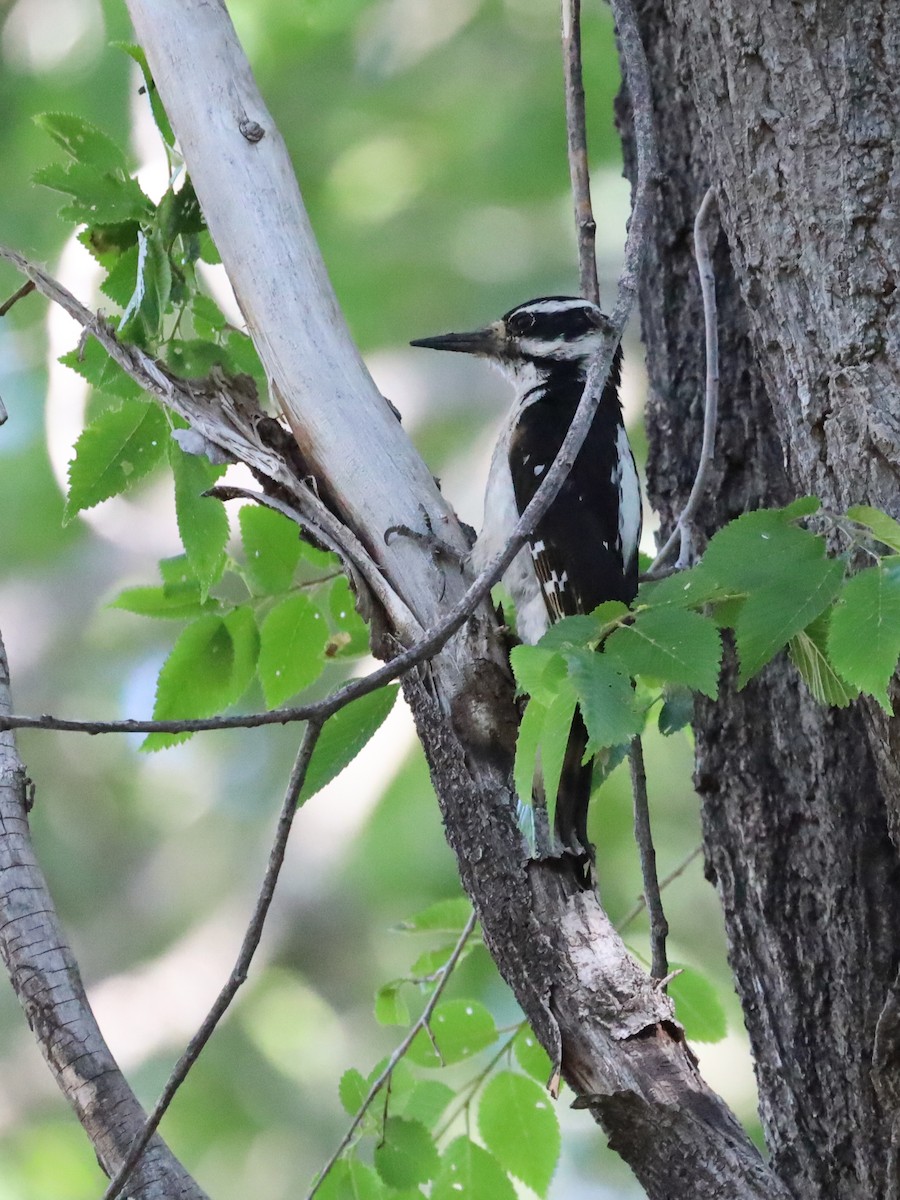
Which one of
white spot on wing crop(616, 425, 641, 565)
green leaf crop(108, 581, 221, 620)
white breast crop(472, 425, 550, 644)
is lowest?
green leaf crop(108, 581, 221, 620)

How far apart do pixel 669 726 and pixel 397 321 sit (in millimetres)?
4817

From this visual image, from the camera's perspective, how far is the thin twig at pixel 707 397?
1862 mm

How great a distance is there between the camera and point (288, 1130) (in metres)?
5.44

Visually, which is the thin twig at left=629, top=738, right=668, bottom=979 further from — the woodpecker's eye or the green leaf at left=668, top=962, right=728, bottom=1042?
the woodpecker's eye

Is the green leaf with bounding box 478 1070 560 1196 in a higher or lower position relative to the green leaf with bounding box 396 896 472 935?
lower

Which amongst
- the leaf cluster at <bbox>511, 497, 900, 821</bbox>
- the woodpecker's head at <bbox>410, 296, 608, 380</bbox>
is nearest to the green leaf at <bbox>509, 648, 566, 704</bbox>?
the leaf cluster at <bbox>511, 497, 900, 821</bbox>

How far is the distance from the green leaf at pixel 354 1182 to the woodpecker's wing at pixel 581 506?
0.94m

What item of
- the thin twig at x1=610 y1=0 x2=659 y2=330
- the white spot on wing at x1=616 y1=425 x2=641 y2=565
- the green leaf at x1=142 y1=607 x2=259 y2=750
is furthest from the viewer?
the white spot on wing at x1=616 y1=425 x2=641 y2=565

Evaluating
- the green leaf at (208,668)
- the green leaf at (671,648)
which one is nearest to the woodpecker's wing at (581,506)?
the green leaf at (208,668)

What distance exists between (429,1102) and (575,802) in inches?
23.1

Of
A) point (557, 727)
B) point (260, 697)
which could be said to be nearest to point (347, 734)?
point (557, 727)

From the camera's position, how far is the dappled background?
4965 millimetres

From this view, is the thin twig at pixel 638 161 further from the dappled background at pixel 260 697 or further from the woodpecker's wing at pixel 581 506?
the dappled background at pixel 260 697

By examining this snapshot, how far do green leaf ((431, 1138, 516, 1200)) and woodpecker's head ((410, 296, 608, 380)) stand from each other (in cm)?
155
